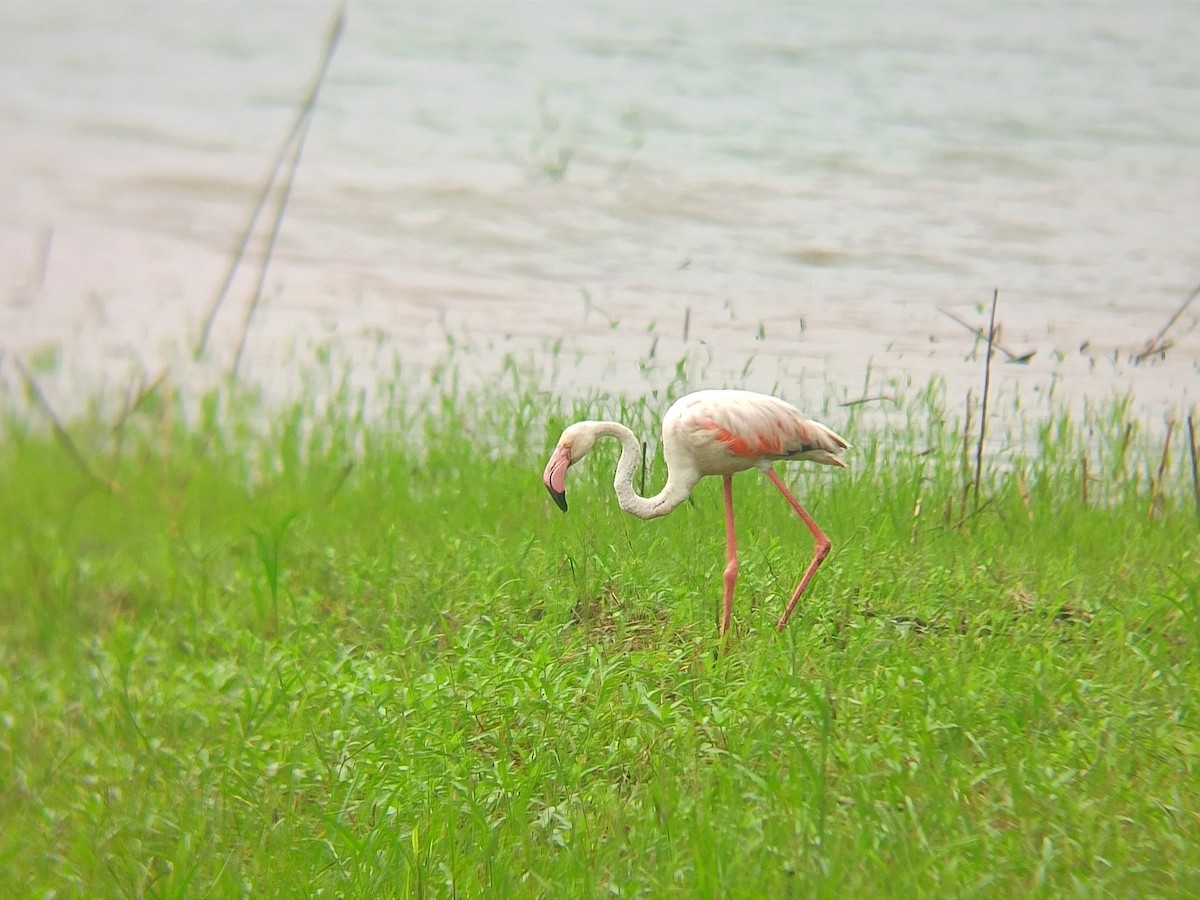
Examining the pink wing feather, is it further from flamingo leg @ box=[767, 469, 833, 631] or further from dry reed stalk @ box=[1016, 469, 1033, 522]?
dry reed stalk @ box=[1016, 469, 1033, 522]

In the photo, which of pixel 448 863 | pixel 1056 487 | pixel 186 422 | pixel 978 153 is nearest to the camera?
pixel 448 863

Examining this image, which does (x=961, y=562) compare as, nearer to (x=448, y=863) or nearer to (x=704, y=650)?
(x=704, y=650)

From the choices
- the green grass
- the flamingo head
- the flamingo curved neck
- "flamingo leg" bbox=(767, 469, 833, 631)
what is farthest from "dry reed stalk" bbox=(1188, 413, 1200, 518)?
the flamingo head

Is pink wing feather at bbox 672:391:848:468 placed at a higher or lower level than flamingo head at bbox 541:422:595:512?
higher

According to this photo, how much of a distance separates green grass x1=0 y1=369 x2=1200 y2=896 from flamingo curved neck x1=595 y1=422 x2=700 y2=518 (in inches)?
14.4

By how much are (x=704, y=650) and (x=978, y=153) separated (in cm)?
361

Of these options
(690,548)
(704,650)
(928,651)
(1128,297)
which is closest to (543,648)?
(704,650)

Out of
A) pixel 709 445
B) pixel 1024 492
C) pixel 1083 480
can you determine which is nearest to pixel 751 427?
pixel 709 445

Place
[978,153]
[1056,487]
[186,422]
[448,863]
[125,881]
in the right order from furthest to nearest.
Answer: [978,153]
[186,422]
[1056,487]
[125,881]
[448,863]

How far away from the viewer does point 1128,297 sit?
5.91 meters

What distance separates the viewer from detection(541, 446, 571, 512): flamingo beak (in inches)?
156

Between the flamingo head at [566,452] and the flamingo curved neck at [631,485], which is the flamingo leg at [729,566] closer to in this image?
the flamingo curved neck at [631,485]

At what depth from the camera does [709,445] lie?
154 inches

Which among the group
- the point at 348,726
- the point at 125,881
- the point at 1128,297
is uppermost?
the point at 1128,297
